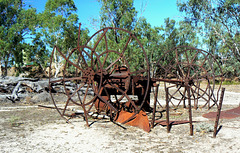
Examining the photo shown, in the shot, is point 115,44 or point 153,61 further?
point 153,61

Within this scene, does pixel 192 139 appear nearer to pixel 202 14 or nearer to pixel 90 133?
pixel 90 133

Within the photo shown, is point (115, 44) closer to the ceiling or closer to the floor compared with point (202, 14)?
closer to the floor

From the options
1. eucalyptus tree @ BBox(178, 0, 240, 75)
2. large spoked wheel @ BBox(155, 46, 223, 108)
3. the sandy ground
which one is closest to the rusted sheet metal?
the sandy ground

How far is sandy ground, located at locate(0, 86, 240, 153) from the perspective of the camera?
4.35 metres

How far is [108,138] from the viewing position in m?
5.04

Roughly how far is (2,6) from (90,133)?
1187 inches

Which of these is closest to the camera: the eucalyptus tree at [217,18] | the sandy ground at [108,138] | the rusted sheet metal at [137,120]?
the sandy ground at [108,138]

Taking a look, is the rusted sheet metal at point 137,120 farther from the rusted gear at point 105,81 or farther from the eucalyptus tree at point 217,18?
the eucalyptus tree at point 217,18

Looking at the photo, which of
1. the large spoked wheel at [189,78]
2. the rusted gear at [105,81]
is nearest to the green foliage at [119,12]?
the rusted gear at [105,81]

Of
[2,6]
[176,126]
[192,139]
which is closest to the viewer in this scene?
[192,139]

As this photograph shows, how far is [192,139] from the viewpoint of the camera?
16.1ft

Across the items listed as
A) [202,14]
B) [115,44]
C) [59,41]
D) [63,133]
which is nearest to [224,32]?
[202,14]

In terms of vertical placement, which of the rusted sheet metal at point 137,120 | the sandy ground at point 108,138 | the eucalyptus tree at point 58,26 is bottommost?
the sandy ground at point 108,138

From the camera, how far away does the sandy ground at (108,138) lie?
171 inches
